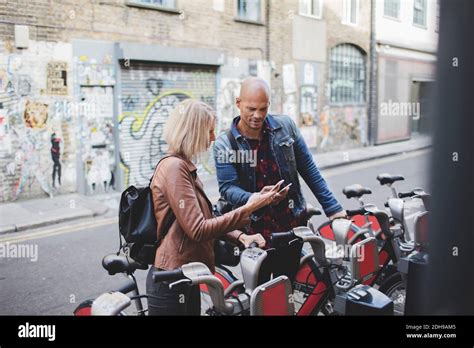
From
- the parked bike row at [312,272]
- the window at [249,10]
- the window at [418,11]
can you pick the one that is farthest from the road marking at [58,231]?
the window at [249,10]

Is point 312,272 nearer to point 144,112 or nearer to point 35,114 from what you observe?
point 35,114

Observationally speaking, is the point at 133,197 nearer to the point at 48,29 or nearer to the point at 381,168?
the point at 48,29

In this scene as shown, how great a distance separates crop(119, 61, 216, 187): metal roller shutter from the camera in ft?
29.9

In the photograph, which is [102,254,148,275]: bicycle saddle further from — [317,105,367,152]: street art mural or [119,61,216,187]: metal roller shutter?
[317,105,367,152]: street art mural

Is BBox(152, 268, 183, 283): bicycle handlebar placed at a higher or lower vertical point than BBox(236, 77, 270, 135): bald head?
lower

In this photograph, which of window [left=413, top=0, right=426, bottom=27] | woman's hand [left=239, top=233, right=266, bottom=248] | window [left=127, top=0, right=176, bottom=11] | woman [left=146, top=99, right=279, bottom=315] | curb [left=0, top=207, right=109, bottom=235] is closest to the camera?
woman [left=146, top=99, right=279, bottom=315]

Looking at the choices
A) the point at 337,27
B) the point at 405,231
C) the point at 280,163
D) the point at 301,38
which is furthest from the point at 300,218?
the point at 301,38

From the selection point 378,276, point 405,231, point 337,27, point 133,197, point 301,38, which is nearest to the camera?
point 133,197

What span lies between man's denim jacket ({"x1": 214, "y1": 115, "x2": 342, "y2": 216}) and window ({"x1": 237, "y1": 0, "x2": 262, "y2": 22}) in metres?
7.93

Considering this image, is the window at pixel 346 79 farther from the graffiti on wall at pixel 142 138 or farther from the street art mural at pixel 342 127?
the graffiti on wall at pixel 142 138

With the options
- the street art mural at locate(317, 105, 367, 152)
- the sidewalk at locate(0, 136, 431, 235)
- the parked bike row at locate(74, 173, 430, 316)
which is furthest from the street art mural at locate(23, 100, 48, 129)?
the street art mural at locate(317, 105, 367, 152)

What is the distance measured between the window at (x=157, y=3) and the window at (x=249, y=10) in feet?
4.85
